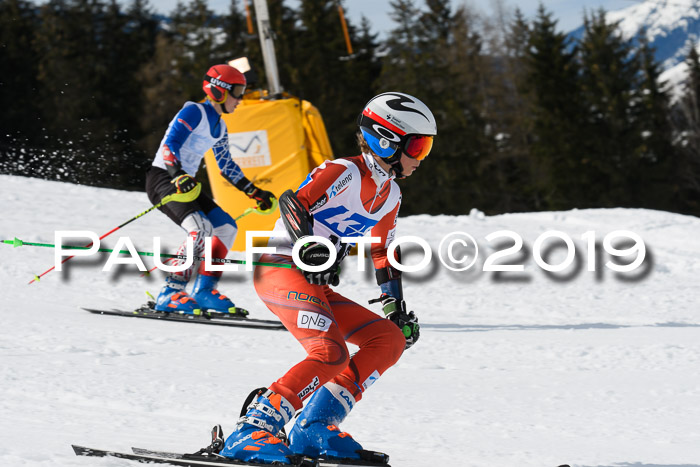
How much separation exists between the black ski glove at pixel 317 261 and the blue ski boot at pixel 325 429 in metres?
0.43

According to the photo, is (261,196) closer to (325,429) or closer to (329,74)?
(325,429)

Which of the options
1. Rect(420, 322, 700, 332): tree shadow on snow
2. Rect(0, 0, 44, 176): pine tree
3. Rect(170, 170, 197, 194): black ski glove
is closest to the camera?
Rect(170, 170, 197, 194): black ski glove

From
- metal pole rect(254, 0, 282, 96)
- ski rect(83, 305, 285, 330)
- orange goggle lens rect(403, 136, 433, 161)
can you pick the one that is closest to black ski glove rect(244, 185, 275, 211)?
ski rect(83, 305, 285, 330)

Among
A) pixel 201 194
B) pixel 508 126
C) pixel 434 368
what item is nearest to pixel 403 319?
pixel 434 368

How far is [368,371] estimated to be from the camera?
10.8 ft

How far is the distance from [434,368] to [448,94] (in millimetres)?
29768

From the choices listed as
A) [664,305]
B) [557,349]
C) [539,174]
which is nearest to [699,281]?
[664,305]

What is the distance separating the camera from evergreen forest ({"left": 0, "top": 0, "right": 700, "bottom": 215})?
32.3 meters

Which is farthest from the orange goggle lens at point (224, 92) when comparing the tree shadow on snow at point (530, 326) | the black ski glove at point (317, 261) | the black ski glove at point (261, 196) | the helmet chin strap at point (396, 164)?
the black ski glove at point (317, 261)

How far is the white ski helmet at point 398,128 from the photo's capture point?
3346 millimetres

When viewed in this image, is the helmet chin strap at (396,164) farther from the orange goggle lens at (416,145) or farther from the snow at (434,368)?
the snow at (434,368)

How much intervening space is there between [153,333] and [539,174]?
2868cm

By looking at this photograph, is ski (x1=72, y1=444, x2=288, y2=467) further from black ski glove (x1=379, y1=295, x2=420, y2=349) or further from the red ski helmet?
the red ski helmet

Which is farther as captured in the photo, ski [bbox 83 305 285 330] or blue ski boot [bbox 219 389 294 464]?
ski [bbox 83 305 285 330]
